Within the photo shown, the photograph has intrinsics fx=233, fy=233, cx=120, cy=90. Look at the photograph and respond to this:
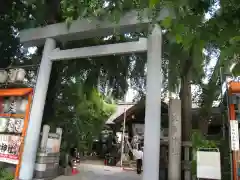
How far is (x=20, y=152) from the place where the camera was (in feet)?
16.6

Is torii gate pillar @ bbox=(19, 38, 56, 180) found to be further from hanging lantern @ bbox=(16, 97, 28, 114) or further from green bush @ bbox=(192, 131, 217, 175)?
green bush @ bbox=(192, 131, 217, 175)

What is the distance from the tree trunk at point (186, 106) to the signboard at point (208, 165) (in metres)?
1.26

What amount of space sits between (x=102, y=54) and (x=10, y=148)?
9.52ft

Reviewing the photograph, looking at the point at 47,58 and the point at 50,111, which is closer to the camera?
the point at 47,58

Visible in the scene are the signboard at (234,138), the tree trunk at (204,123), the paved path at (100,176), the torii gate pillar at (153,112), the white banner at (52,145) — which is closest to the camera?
the signboard at (234,138)

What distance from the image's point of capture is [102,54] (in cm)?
511

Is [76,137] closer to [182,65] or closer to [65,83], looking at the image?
[65,83]

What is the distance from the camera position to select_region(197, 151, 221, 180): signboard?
3941 millimetres

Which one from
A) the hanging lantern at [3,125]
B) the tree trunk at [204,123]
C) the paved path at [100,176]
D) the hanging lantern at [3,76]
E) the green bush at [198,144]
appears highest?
the hanging lantern at [3,76]

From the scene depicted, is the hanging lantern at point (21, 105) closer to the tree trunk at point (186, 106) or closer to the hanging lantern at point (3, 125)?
the hanging lantern at point (3, 125)

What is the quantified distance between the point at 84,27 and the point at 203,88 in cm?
384

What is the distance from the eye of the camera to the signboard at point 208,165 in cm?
394

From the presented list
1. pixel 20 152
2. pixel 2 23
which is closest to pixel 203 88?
pixel 20 152

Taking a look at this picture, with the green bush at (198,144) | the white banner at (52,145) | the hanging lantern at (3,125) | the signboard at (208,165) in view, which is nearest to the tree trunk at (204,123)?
the green bush at (198,144)
